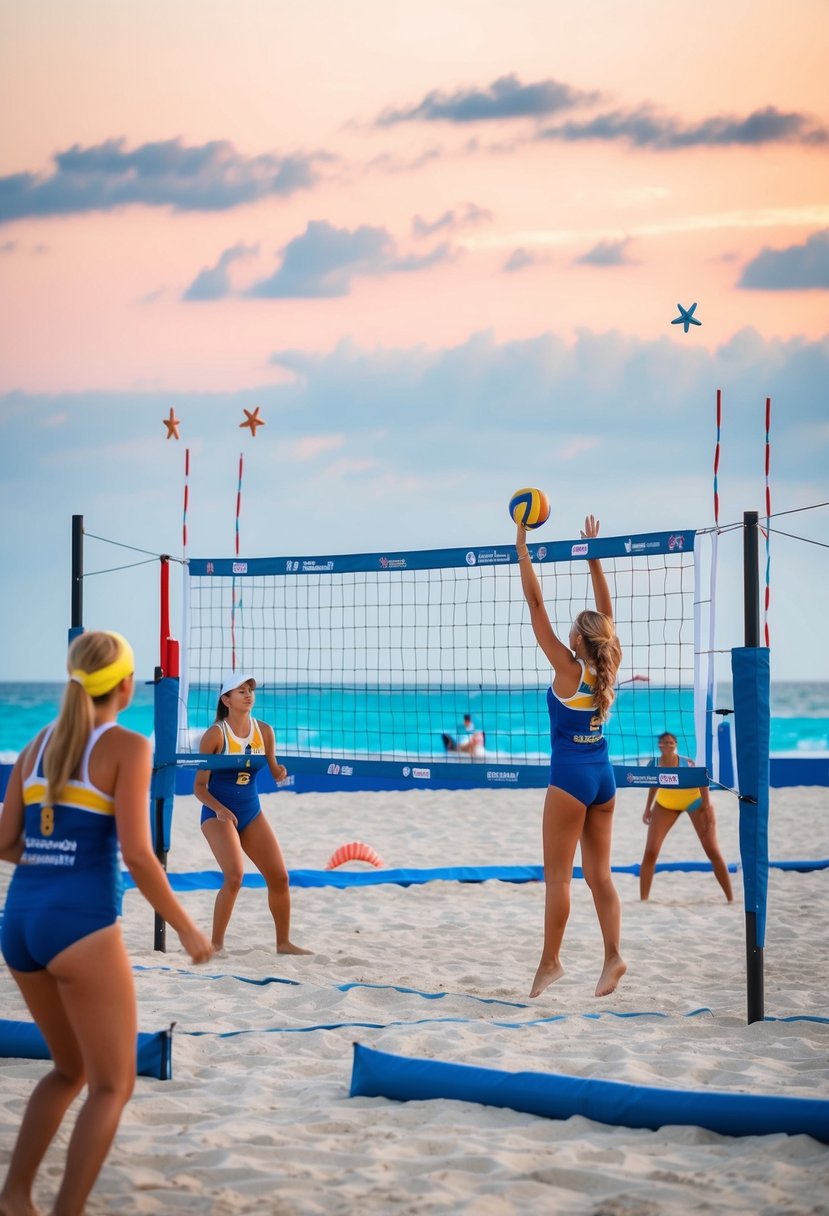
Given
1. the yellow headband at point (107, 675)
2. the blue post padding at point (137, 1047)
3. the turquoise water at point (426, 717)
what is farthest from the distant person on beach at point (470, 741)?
the yellow headband at point (107, 675)

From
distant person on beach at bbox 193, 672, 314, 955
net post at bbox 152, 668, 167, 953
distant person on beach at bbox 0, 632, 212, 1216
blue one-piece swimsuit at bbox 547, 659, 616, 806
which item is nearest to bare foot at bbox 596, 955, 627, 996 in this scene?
blue one-piece swimsuit at bbox 547, 659, 616, 806

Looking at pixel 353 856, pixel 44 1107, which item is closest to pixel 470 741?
pixel 353 856

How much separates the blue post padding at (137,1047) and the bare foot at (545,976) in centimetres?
186

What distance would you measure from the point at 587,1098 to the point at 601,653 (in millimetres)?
2084

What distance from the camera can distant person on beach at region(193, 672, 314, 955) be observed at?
6.15m

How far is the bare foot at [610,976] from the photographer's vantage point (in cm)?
524

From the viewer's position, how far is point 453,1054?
13.9ft

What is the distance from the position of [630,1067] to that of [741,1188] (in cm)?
93

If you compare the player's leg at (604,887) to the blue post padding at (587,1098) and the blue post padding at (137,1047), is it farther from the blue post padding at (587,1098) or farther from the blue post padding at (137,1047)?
the blue post padding at (137,1047)

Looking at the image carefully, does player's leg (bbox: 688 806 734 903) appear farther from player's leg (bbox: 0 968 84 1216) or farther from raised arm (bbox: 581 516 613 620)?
player's leg (bbox: 0 968 84 1216)

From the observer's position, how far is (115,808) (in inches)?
108

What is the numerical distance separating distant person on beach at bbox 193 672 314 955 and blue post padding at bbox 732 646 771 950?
238 cm

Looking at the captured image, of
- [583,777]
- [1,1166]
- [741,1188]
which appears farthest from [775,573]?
[1,1166]

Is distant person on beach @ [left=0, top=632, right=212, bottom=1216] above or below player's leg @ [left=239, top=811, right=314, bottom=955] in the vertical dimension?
above
